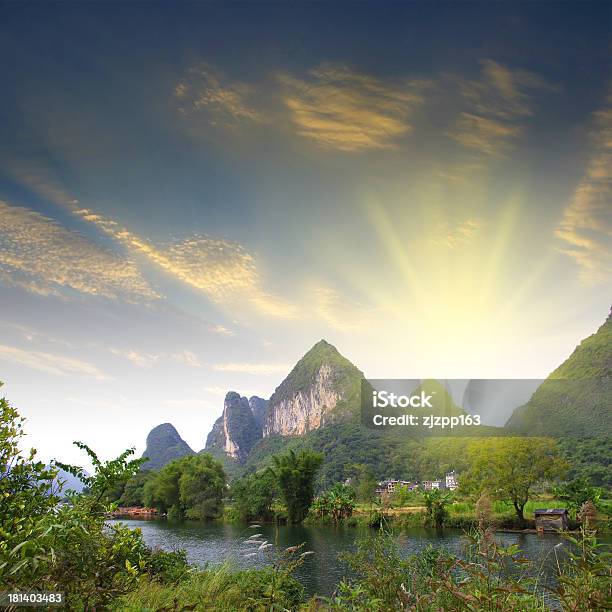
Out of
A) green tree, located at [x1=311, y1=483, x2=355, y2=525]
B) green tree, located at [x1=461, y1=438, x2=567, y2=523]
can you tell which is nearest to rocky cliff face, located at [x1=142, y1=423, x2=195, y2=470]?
green tree, located at [x1=311, y1=483, x2=355, y2=525]

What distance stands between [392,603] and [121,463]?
2834mm

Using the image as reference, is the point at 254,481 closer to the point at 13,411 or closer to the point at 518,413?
the point at 13,411

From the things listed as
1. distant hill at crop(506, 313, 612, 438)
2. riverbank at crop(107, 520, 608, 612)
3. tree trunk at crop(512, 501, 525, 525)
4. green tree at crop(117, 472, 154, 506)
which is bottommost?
green tree at crop(117, 472, 154, 506)

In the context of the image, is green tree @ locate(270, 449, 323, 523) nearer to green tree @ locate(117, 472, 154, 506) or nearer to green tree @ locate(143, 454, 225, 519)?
green tree @ locate(143, 454, 225, 519)

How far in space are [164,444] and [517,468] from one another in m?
153

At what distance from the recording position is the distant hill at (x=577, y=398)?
243ft

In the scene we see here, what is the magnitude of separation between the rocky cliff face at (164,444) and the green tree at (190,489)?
10698cm

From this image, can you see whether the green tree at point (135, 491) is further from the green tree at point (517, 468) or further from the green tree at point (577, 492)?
the green tree at point (577, 492)

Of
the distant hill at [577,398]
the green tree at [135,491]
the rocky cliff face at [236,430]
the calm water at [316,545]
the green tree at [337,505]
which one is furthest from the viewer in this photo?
the rocky cliff face at [236,430]

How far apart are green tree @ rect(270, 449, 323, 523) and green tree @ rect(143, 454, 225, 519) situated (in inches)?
434

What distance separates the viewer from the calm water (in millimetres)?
18414

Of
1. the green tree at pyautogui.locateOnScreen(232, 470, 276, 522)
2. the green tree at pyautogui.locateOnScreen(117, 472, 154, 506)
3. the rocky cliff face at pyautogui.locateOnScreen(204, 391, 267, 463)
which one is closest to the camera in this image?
the green tree at pyautogui.locateOnScreen(232, 470, 276, 522)

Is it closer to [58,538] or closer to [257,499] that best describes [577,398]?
[257,499]

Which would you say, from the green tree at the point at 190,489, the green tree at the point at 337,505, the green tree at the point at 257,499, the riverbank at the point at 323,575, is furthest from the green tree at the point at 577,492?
the green tree at the point at 190,489
